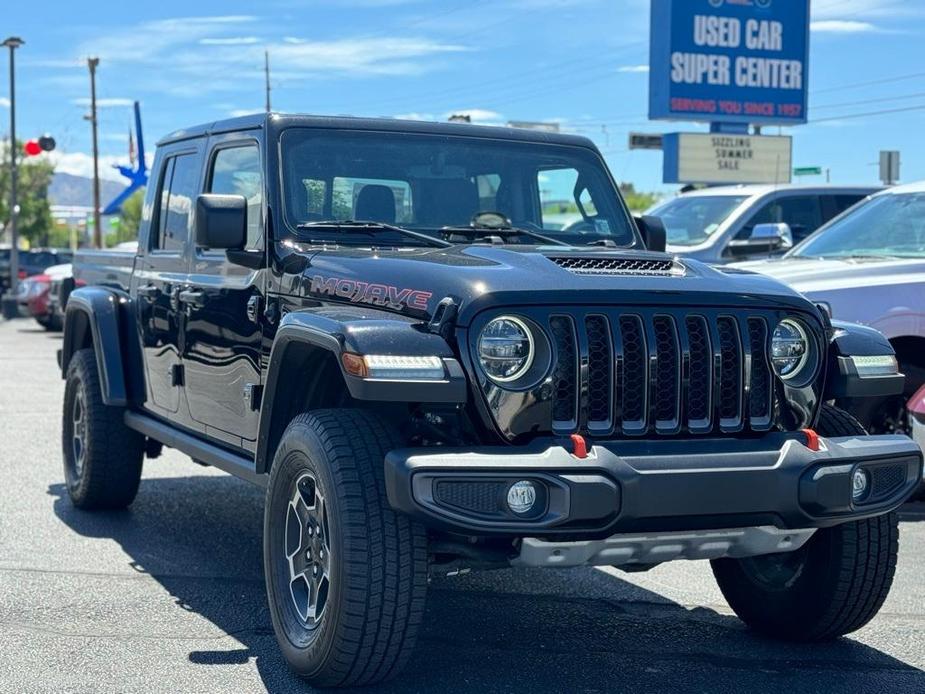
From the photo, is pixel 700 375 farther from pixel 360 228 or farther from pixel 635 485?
pixel 360 228

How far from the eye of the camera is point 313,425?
4.38 meters

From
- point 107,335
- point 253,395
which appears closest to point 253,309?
point 253,395

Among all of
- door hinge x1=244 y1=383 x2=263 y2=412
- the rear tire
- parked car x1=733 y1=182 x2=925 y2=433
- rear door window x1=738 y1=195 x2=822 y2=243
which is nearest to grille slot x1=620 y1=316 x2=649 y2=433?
door hinge x1=244 y1=383 x2=263 y2=412

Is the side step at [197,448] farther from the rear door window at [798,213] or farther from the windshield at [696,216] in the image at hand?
the rear door window at [798,213]

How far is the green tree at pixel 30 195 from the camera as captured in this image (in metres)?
69.3

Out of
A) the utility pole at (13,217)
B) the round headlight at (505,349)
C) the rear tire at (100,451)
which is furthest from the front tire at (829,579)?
A: the utility pole at (13,217)

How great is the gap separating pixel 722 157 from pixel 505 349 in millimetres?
22415

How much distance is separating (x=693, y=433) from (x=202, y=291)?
2524mm

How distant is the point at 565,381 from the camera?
4234 mm

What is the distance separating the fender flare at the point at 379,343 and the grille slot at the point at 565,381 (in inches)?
12.2

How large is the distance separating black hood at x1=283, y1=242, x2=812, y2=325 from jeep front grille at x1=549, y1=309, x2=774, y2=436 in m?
0.06

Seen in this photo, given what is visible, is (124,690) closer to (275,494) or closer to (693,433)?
(275,494)

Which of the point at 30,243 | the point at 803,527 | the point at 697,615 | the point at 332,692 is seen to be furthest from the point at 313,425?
the point at 30,243

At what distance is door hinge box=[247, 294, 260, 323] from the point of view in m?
5.39
